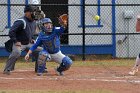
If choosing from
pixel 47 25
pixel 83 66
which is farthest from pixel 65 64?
pixel 83 66

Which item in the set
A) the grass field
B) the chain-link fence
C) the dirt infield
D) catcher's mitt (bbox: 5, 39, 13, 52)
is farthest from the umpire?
the chain-link fence

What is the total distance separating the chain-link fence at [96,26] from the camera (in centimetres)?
1894

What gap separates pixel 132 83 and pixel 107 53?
771 cm

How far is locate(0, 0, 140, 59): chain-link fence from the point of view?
18938mm

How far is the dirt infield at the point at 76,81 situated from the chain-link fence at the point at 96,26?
474cm

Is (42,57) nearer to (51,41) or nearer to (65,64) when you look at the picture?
(51,41)

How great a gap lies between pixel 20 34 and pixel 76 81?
257 centimetres

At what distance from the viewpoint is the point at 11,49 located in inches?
537

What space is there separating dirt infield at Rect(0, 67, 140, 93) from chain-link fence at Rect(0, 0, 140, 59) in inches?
187

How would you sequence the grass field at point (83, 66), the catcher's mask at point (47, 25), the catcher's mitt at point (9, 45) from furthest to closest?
the catcher's mitt at point (9, 45) → the catcher's mask at point (47, 25) → the grass field at point (83, 66)

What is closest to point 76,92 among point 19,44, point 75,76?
point 75,76

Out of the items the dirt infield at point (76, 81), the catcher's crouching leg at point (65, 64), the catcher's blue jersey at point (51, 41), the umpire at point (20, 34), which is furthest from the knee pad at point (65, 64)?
the umpire at point (20, 34)

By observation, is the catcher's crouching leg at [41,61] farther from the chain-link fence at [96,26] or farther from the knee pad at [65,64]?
the chain-link fence at [96,26]

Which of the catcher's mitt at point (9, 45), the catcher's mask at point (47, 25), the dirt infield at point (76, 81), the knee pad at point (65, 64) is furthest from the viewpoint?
the catcher's mitt at point (9, 45)
